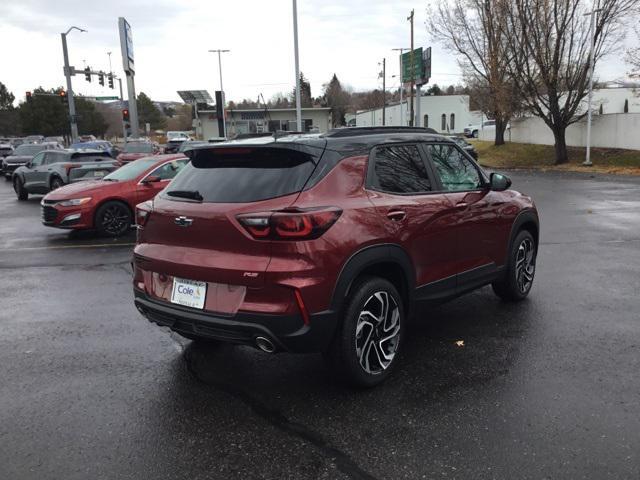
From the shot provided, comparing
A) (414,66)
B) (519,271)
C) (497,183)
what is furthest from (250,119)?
(497,183)

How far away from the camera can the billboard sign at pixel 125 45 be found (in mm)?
35344

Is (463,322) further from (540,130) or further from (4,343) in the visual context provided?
(540,130)

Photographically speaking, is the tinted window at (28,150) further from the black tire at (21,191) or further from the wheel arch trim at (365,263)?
the wheel arch trim at (365,263)

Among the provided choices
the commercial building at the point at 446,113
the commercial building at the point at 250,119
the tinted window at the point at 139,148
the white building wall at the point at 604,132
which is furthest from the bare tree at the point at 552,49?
the commercial building at the point at 446,113

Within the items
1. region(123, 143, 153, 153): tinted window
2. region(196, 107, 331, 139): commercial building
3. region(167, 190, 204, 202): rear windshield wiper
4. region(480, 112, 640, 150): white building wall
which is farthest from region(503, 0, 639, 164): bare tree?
region(196, 107, 331, 139): commercial building

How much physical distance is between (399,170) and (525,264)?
2429 mm

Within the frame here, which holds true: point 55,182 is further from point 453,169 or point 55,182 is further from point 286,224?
point 286,224

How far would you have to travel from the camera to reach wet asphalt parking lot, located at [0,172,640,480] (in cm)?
304

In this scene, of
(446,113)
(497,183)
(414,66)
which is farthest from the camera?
(446,113)

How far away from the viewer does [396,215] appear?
4004mm

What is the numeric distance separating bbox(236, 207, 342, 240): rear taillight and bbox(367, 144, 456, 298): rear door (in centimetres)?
60

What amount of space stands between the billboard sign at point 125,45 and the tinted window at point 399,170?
35206 mm

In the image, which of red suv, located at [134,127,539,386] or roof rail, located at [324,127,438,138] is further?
roof rail, located at [324,127,438,138]

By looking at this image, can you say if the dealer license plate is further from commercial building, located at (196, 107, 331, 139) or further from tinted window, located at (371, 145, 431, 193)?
commercial building, located at (196, 107, 331, 139)
